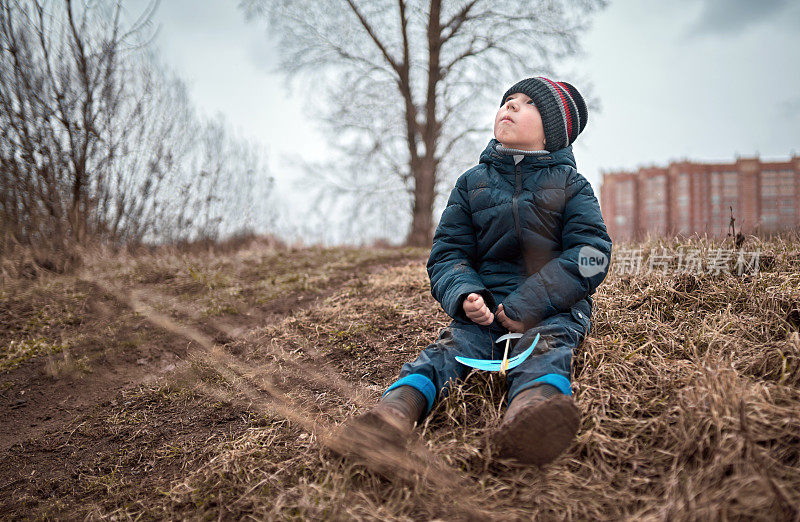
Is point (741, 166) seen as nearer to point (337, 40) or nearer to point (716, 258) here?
point (716, 258)

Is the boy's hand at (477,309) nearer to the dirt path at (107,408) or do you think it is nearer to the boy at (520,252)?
the boy at (520,252)

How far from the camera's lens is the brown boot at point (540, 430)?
1488 millimetres

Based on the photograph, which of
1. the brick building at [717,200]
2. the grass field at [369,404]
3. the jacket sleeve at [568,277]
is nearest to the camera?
the grass field at [369,404]

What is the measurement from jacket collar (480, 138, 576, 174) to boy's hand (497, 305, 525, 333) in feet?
2.26

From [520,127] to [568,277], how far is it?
2.40ft

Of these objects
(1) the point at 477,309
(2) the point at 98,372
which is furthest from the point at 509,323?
(2) the point at 98,372

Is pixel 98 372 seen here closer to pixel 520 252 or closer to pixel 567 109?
pixel 520 252

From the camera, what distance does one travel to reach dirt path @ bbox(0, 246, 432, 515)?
2.14 meters

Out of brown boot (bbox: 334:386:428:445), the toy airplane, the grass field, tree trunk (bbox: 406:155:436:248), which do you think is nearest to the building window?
the grass field

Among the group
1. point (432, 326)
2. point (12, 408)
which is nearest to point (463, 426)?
point (432, 326)

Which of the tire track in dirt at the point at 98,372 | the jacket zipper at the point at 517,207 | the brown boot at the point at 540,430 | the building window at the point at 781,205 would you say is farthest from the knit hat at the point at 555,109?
the tire track in dirt at the point at 98,372

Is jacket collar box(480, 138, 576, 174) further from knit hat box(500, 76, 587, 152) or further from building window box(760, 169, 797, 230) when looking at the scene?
building window box(760, 169, 797, 230)

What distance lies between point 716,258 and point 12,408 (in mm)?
4554

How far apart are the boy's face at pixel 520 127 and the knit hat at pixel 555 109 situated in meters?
0.03
